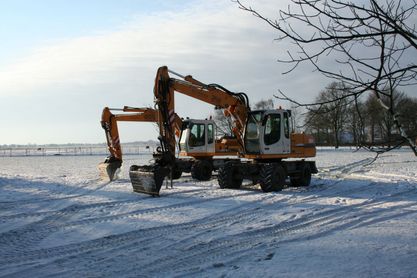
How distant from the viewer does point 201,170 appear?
20.5 meters

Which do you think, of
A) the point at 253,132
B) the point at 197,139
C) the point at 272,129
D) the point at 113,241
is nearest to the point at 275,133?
the point at 272,129

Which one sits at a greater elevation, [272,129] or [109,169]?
[272,129]

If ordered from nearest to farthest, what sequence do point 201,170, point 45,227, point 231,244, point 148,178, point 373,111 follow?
point 373,111 → point 231,244 → point 45,227 → point 148,178 → point 201,170

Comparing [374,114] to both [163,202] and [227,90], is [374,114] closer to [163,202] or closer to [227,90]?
[163,202]

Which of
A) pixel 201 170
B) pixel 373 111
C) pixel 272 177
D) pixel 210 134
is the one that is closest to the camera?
pixel 373 111

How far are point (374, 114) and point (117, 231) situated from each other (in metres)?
5.99

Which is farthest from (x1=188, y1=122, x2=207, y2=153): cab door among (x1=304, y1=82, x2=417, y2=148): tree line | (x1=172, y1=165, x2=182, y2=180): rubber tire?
(x1=304, y1=82, x2=417, y2=148): tree line

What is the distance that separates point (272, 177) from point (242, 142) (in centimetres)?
A: 240

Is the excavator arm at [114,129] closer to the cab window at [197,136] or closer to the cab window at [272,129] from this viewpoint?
the cab window at [197,136]

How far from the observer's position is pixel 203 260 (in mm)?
7223

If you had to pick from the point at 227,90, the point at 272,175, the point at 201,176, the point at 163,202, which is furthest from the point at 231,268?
the point at 201,176

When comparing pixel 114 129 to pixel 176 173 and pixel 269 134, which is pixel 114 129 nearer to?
pixel 176 173

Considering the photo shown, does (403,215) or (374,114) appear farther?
(403,215)

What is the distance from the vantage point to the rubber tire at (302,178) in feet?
57.8
